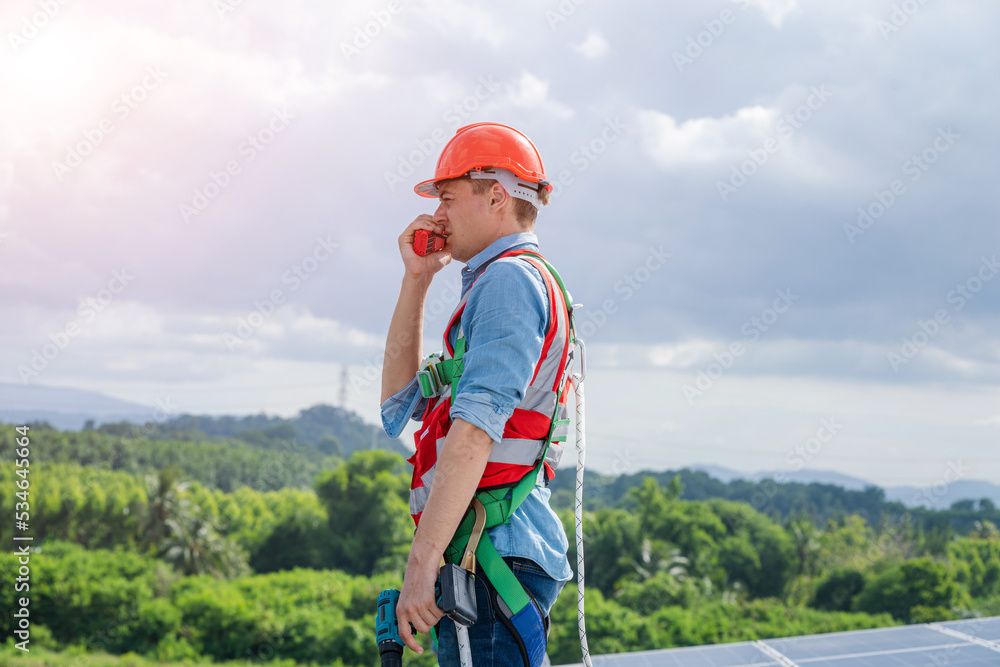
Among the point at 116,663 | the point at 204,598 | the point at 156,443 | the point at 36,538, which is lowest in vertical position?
the point at 116,663

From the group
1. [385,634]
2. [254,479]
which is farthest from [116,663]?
[385,634]

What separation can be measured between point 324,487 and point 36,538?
12.8 metres

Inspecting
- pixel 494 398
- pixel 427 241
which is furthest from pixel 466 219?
pixel 494 398

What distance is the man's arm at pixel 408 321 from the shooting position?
2078 mm

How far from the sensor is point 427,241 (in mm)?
2016

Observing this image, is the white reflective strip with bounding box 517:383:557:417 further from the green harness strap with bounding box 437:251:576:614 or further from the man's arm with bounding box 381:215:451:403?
the man's arm with bounding box 381:215:451:403

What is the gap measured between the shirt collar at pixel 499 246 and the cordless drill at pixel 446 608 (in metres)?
0.69

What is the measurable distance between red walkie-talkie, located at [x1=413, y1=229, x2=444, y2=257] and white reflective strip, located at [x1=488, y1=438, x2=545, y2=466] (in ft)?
2.04

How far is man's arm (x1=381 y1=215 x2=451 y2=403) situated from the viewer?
2078 millimetres

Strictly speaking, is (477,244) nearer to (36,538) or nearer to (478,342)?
(478,342)

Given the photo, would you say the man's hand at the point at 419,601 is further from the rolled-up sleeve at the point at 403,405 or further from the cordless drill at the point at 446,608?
the rolled-up sleeve at the point at 403,405

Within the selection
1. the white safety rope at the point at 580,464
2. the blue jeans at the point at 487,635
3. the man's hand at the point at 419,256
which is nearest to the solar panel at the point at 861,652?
the white safety rope at the point at 580,464

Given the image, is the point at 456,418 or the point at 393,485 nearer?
the point at 456,418

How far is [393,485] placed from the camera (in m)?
38.4
